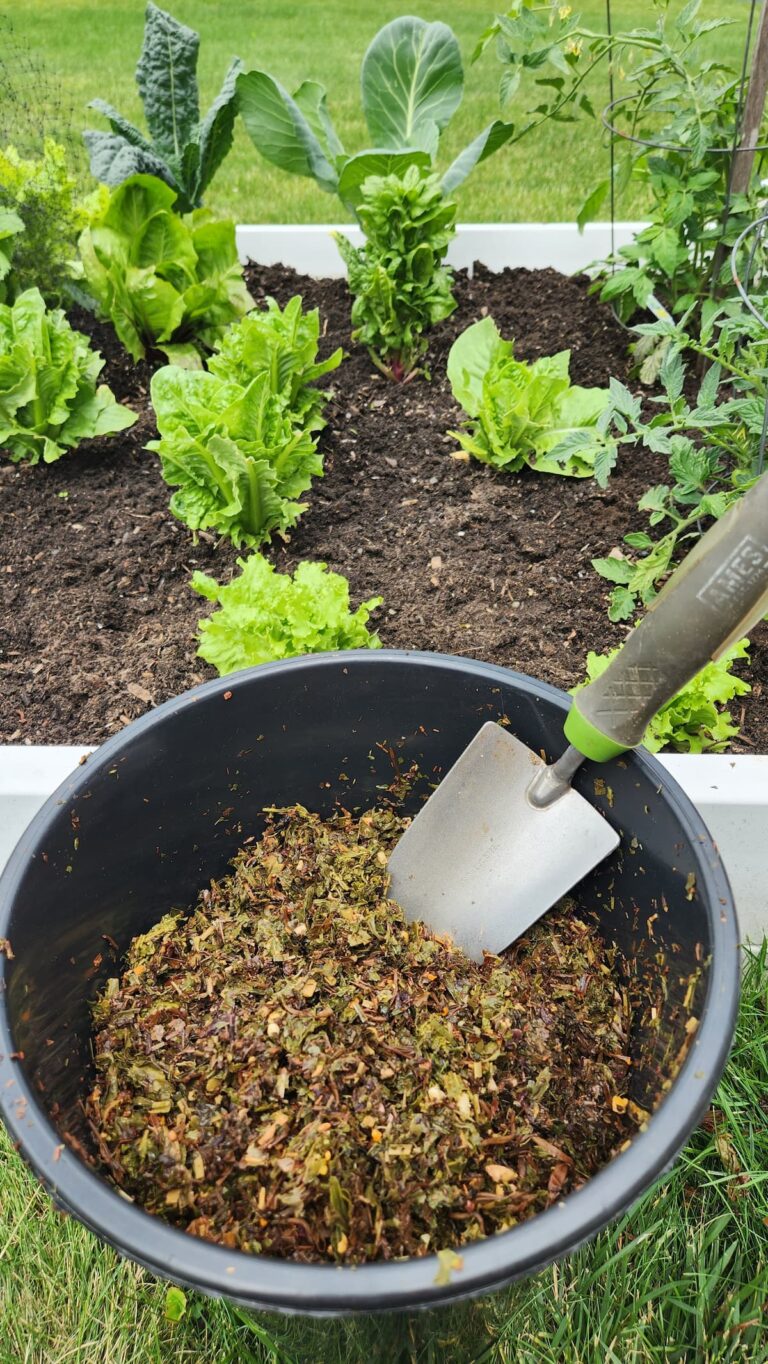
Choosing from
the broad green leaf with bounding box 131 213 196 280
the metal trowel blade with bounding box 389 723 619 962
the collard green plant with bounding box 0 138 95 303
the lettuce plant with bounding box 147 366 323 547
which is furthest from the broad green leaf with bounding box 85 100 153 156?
the metal trowel blade with bounding box 389 723 619 962

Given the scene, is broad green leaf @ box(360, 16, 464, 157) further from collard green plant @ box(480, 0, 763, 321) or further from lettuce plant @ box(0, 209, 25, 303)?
lettuce plant @ box(0, 209, 25, 303)

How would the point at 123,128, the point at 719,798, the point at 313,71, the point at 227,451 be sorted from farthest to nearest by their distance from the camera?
1. the point at 313,71
2. the point at 123,128
3. the point at 227,451
4. the point at 719,798

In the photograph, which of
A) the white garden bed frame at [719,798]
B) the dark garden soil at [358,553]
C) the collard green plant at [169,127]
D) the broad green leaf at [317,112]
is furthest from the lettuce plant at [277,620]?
the broad green leaf at [317,112]

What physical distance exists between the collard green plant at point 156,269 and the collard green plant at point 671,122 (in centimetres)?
81

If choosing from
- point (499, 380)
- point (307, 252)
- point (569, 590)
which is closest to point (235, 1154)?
point (569, 590)

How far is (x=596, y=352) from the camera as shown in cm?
252

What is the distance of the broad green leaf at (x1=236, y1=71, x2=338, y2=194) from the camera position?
2.49 m

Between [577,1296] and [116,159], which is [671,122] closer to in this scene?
[116,159]

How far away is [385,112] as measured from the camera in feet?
8.86

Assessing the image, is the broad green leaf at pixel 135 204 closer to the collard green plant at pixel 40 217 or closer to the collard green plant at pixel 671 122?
the collard green plant at pixel 40 217

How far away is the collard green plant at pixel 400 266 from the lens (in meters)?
2.33

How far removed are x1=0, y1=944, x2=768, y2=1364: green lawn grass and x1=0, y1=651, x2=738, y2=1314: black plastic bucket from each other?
17.4 inches

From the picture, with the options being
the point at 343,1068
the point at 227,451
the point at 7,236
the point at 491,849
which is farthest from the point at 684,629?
the point at 7,236

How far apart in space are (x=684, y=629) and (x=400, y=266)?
1.81 metres
